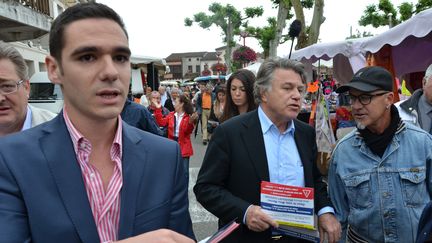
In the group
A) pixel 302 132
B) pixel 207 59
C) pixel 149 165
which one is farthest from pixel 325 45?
pixel 207 59

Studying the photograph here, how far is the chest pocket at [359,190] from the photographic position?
2.25 meters

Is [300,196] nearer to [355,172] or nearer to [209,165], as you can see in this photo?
[355,172]

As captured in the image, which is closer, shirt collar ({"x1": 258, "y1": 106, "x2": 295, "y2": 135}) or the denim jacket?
the denim jacket

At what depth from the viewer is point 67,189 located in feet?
3.90

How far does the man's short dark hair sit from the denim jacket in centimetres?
172

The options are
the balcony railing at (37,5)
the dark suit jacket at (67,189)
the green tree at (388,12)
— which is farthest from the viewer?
the green tree at (388,12)

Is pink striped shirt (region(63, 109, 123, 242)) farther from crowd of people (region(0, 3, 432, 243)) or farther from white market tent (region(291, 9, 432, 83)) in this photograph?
white market tent (region(291, 9, 432, 83))

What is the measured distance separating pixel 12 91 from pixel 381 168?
2266mm

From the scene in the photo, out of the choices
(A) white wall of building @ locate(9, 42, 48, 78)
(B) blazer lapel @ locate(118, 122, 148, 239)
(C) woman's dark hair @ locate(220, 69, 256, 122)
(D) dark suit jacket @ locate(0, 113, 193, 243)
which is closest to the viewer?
(D) dark suit jacket @ locate(0, 113, 193, 243)

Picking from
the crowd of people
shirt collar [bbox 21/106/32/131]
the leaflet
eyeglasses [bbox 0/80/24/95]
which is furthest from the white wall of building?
the leaflet

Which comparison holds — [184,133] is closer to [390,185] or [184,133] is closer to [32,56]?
[390,185]

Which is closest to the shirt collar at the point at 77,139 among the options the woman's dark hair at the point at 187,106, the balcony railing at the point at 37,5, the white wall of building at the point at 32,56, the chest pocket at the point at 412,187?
the chest pocket at the point at 412,187

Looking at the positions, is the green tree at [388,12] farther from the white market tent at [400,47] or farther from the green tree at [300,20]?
the white market tent at [400,47]

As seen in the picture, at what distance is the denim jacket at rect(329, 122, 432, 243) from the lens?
217cm
